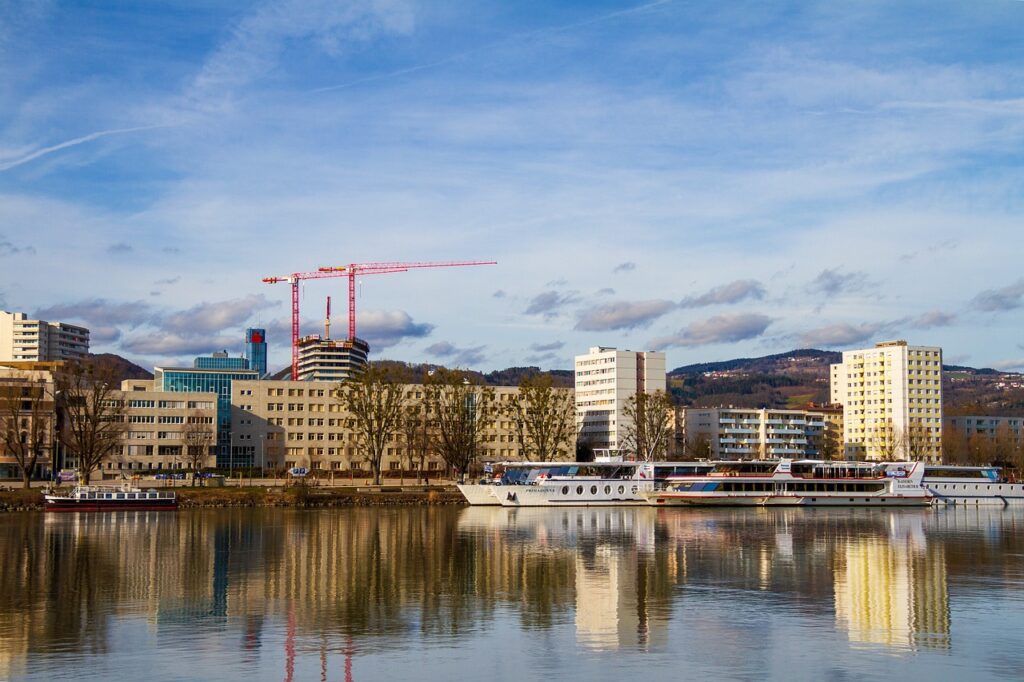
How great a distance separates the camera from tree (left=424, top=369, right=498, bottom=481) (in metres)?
135

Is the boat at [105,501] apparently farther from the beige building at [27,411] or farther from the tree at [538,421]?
the tree at [538,421]

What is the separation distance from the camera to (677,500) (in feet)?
358

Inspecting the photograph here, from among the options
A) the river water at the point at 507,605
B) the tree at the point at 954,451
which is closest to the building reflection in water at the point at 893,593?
the river water at the point at 507,605

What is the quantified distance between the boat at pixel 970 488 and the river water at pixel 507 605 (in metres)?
47.4

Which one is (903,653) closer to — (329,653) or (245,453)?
(329,653)

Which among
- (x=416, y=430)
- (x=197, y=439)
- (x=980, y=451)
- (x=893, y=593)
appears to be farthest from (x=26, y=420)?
(x=980, y=451)

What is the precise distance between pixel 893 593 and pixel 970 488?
3295 inches

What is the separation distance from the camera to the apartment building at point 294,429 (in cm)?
15862

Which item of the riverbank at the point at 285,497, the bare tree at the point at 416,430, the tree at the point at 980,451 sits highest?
the bare tree at the point at 416,430

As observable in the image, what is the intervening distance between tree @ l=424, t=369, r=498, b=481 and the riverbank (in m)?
15.2

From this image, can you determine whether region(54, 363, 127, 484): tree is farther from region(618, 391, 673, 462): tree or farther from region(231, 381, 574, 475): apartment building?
region(618, 391, 673, 462): tree

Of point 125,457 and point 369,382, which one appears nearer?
point 369,382

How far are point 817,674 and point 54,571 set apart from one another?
116ft

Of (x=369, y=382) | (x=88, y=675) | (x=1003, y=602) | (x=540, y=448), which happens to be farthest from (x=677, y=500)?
(x=88, y=675)
